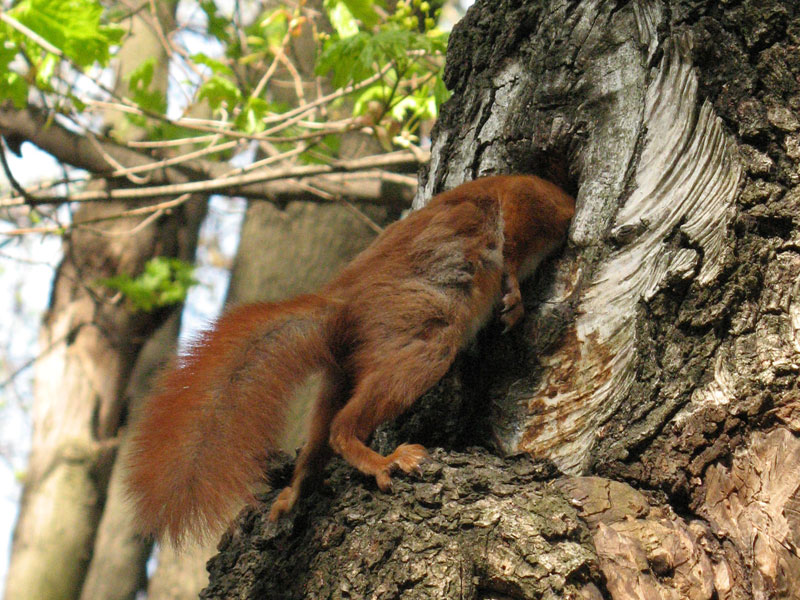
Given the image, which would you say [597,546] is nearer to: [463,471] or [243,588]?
[463,471]

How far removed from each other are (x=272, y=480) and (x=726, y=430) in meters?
1.35

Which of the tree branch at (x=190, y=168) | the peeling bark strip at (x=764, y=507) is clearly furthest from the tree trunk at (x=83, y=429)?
the peeling bark strip at (x=764, y=507)

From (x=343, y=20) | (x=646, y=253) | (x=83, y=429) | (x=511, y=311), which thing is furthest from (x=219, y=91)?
(x=83, y=429)

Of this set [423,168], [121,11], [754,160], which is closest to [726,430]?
[754,160]

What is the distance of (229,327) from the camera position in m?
2.53

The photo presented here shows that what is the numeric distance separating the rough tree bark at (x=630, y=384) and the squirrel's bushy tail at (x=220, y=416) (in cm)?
24

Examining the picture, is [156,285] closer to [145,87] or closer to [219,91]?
[145,87]

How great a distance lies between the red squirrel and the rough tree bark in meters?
0.13

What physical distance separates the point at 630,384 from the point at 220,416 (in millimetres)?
1134

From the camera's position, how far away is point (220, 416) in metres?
2.23

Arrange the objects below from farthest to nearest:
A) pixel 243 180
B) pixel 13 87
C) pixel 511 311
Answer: pixel 243 180 < pixel 13 87 < pixel 511 311

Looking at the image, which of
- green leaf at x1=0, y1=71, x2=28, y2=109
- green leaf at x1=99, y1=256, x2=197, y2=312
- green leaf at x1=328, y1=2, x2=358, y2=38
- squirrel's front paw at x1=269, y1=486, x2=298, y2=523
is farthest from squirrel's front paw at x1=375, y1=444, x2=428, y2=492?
green leaf at x1=99, y1=256, x2=197, y2=312

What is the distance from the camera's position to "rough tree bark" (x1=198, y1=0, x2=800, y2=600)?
1.91 m

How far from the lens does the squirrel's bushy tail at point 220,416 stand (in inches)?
81.7
